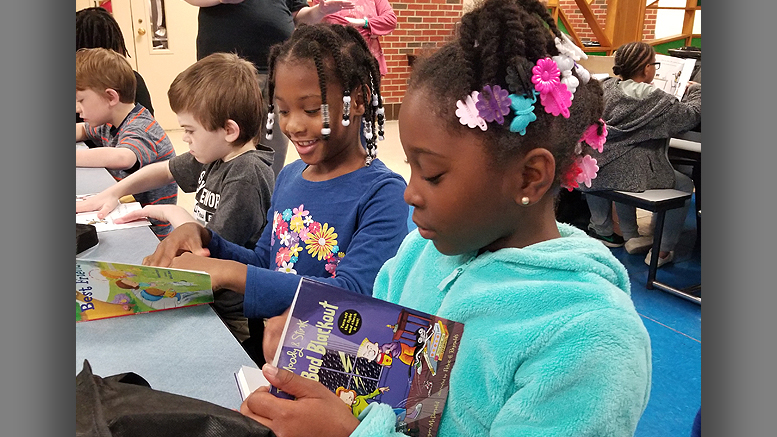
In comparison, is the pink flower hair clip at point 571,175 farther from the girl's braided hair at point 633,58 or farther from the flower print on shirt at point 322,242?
the girl's braided hair at point 633,58

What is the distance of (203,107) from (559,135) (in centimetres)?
146

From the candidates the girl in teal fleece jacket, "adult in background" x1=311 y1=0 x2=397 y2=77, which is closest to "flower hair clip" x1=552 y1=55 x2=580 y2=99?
the girl in teal fleece jacket

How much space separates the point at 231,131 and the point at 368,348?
4.70ft

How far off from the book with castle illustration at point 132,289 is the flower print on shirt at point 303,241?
11.0 inches

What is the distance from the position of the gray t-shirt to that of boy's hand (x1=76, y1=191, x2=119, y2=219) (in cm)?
31

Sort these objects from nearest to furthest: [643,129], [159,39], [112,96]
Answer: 1. [112,96]
2. [643,129]
3. [159,39]

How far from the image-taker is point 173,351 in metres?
1.20

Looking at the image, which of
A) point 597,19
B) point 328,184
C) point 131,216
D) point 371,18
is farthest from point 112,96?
point 597,19

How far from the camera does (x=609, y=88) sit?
3.73 metres

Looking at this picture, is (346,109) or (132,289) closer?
(132,289)

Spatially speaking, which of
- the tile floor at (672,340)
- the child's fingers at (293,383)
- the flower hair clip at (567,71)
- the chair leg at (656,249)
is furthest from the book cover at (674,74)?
the child's fingers at (293,383)

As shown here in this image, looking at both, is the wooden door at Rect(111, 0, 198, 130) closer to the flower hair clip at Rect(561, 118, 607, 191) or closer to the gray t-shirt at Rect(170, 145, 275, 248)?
the gray t-shirt at Rect(170, 145, 275, 248)

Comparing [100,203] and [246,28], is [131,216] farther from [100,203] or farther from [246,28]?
[246,28]

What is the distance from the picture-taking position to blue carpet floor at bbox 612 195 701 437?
7.52ft
